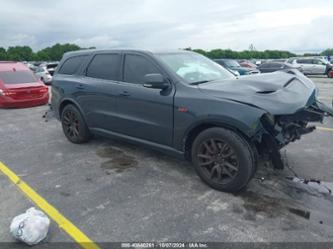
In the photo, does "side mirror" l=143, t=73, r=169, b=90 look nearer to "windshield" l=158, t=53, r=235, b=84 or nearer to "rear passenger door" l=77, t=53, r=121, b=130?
"windshield" l=158, t=53, r=235, b=84

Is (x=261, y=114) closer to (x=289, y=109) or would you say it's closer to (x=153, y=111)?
(x=289, y=109)

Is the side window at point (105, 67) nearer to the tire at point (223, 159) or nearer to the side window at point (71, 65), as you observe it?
the side window at point (71, 65)

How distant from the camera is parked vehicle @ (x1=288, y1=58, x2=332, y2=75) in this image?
82.8ft

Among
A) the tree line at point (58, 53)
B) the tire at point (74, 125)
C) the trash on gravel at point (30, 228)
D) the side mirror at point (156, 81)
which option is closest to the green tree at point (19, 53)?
the tree line at point (58, 53)

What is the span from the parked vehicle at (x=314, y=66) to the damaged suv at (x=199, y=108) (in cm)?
2374

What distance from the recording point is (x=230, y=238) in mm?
2932

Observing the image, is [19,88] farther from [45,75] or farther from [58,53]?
[58,53]

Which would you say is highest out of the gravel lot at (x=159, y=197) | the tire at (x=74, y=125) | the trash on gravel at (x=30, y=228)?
the tire at (x=74, y=125)

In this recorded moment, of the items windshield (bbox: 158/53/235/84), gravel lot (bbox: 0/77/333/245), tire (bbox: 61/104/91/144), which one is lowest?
gravel lot (bbox: 0/77/333/245)

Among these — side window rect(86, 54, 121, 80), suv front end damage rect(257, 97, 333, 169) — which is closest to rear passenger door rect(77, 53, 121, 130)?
side window rect(86, 54, 121, 80)

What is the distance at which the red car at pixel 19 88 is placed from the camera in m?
10.4

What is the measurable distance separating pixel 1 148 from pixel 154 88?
12.0ft

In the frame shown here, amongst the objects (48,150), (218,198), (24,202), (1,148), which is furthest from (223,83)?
(1,148)

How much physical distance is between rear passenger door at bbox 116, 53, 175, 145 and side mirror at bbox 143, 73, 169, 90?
9 cm
